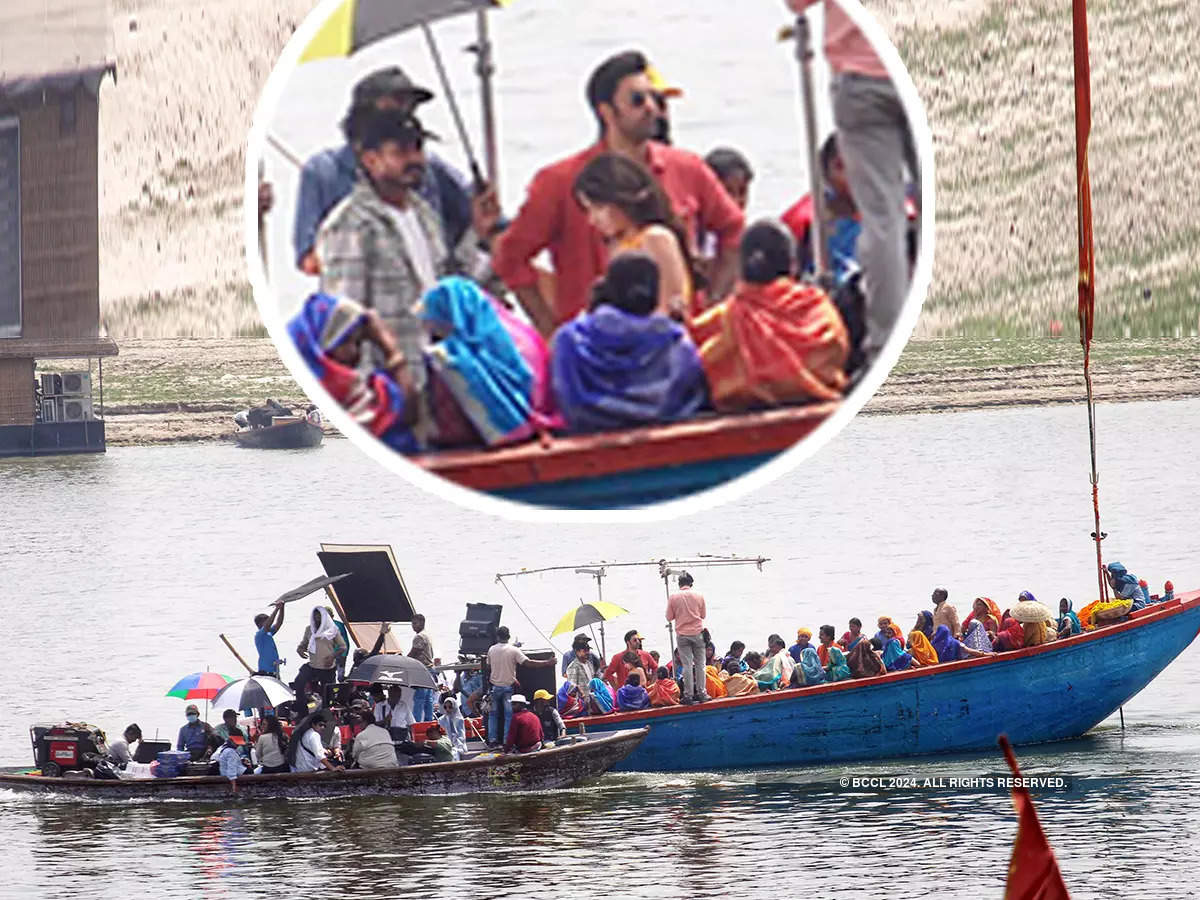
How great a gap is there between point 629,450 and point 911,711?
1980 centimetres

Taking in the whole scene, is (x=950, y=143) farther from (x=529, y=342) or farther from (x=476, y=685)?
(x=529, y=342)

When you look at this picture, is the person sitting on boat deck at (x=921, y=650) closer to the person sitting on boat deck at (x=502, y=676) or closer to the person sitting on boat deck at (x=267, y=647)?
the person sitting on boat deck at (x=502, y=676)

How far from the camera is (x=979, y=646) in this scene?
22.9 m

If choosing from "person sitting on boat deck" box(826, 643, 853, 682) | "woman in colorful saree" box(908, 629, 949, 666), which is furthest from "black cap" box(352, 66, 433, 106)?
"woman in colorful saree" box(908, 629, 949, 666)

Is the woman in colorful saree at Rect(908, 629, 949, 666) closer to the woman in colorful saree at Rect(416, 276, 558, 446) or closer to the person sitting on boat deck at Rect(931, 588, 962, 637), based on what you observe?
the person sitting on boat deck at Rect(931, 588, 962, 637)

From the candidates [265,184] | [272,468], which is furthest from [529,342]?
[272,468]

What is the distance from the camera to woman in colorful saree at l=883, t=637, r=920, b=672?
73.8ft

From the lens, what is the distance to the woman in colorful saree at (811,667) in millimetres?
22203

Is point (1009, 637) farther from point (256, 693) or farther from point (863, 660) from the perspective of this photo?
point (256, 693)

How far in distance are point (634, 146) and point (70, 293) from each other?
175ft

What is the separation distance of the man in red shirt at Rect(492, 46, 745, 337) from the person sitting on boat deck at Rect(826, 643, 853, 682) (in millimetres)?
18500

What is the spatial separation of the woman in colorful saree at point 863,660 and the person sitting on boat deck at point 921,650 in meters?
0.36

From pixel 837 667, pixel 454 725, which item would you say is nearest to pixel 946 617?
pixel 837 667

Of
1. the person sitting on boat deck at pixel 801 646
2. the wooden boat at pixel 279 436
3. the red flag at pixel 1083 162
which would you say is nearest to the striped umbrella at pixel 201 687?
the person sitting on boat deck at pixel 801 646
